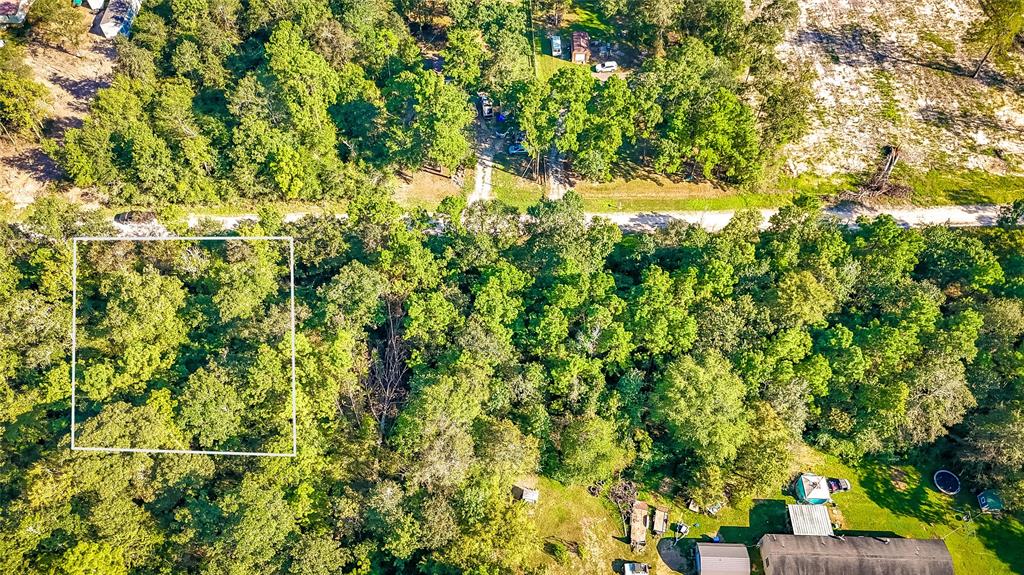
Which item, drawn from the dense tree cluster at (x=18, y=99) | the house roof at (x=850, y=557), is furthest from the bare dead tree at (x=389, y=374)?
the dense tree cluster at (x=18, y=99)

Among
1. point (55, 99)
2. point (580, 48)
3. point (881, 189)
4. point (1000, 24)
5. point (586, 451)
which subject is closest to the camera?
point (586, 451)

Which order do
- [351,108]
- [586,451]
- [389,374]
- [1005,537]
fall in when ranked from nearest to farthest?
1. [586,451]
2. [1005,537]
3. [389,374]
4. [351,108]

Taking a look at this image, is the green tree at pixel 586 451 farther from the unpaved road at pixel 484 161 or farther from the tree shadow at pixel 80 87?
the tree shadow at pixel 80 87

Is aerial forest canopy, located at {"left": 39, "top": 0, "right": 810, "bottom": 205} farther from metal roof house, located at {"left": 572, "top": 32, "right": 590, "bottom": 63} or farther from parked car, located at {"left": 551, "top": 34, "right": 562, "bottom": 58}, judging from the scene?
metal roof house, located at {"left": 572, "top": 32, "right": 590, "bottom": 63}

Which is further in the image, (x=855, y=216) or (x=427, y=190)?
(x=427, y=190)

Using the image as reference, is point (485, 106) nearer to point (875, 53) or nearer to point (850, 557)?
point (875, 53)

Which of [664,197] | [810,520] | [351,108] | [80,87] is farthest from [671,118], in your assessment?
[80,87]
